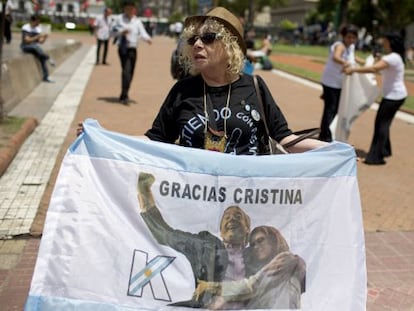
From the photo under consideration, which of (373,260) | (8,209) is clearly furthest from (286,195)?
(8,209)

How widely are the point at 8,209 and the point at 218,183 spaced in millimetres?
3202

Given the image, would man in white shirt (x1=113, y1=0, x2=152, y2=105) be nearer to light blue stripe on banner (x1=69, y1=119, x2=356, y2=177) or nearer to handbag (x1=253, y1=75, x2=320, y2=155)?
handbag (x1=253, y1=75, x2=320, y2=155)

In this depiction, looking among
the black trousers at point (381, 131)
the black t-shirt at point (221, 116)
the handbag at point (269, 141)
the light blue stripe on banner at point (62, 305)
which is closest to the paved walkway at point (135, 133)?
the black trousers at point (381, 131)

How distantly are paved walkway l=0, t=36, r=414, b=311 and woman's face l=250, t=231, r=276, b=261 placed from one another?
5.04 feet

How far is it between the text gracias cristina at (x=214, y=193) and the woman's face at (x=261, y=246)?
0.17 meters

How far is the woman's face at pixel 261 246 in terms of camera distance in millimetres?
2543

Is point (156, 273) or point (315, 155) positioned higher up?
point (315, 155)

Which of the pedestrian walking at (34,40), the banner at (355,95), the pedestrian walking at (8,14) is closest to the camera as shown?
the banner at (355,95)

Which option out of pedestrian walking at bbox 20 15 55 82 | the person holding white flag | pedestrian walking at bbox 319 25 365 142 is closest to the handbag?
the person holding white flag

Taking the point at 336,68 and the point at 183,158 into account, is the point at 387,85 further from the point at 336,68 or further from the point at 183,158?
the point at 183,158

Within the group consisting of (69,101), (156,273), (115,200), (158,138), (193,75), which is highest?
(193,75)

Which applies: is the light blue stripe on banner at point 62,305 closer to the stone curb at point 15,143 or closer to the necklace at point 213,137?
the necklace at point 213,137

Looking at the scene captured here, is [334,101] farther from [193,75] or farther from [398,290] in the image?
[193,75]

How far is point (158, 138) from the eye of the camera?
297cm
